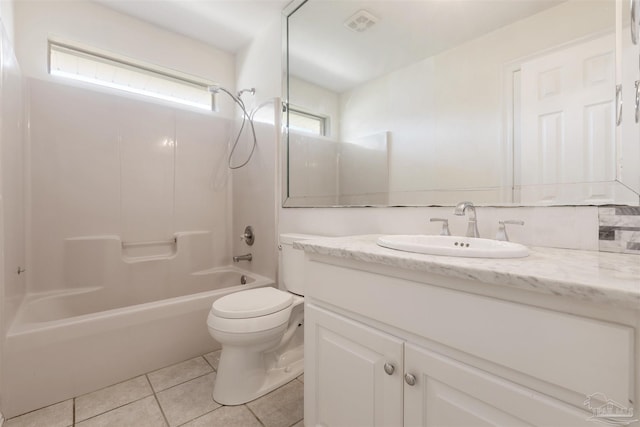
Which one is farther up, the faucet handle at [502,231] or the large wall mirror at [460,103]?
the large wall mirror at [460,103]

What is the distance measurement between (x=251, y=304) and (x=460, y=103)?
1.40m

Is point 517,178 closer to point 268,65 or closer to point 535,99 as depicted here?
point 535,99

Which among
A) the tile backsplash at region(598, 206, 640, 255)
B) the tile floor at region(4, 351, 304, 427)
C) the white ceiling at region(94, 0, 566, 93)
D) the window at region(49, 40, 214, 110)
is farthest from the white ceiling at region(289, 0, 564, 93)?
the tile floor at region(4, 351, 304, 427)

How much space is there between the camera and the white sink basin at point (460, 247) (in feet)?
2.54

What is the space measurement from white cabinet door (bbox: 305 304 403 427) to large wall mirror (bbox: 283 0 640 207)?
0.74 metres

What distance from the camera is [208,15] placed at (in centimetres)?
217

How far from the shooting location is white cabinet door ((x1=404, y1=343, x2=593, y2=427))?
0.56 metres

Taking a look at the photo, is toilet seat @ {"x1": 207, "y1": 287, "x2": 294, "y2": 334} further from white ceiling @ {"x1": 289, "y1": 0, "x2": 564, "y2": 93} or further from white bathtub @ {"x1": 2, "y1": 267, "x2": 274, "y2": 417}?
white ceiling @ {"x1": 289, "y1": 0, "x2": 564, "y2": 93}

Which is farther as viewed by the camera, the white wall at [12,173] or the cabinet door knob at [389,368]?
the white wall at [12,173]

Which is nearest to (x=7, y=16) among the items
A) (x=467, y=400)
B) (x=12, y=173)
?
(x=12, y=173)

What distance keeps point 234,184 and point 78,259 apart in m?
1.30

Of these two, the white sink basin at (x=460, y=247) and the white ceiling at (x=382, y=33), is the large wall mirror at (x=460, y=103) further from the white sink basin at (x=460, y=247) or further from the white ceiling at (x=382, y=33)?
the white sink basin at (x=460, y=247)

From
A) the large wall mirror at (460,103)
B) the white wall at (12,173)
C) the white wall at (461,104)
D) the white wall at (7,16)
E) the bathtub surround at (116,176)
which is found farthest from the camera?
the bathtub surround at (116,176)

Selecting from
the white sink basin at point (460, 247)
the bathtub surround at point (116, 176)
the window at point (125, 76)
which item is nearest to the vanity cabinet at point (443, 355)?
the white sink basin at point (460, 247)
